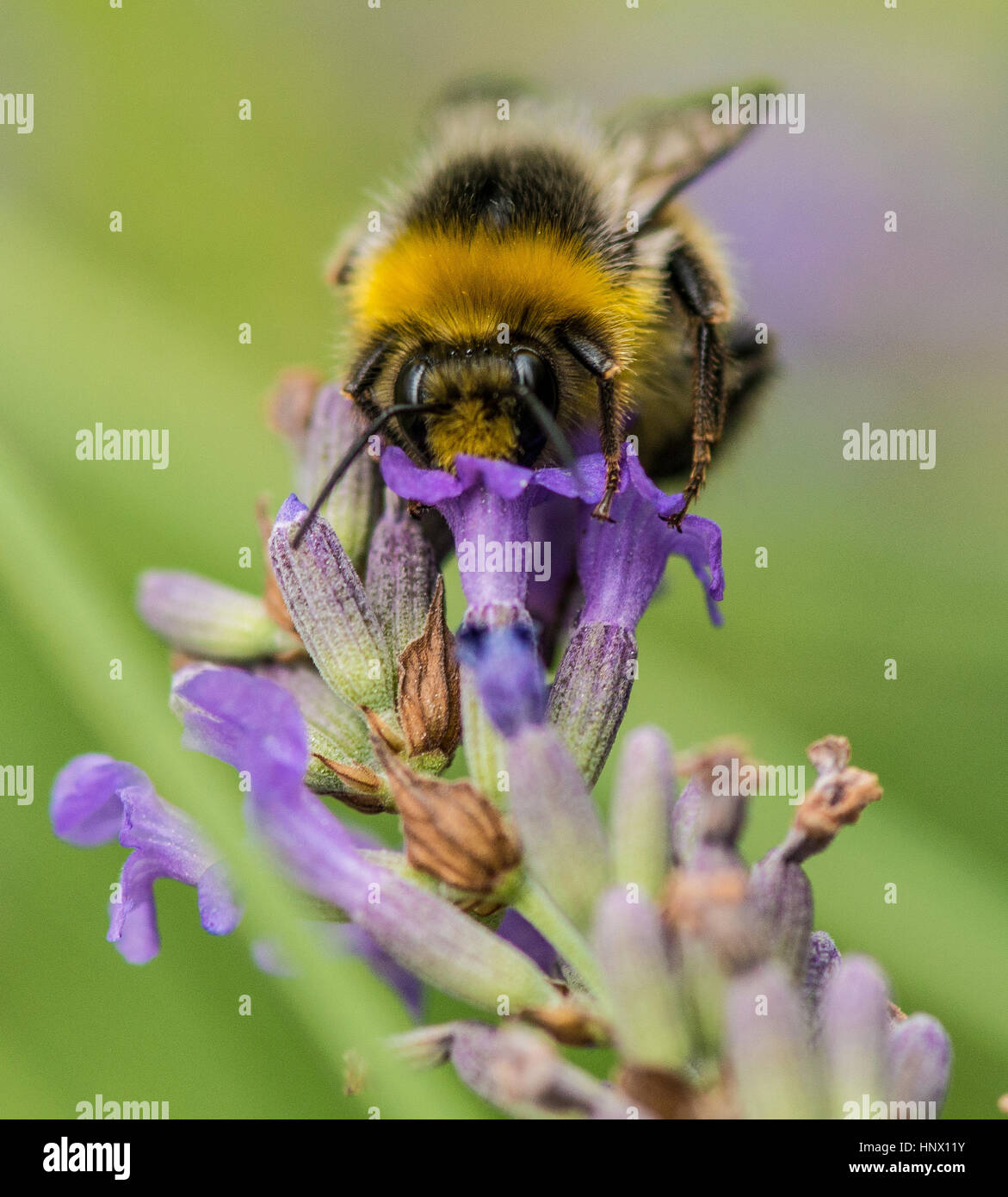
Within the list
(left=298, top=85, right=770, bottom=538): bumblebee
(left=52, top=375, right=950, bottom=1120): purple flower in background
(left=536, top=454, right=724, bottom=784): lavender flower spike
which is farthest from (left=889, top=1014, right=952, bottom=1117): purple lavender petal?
(left=298, top=85, right=770, bottom=538): bumblebee

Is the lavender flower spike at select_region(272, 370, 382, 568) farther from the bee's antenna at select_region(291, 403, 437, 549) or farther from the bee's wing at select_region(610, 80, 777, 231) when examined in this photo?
the bee's wing at select_region(610, 80, 777, 231)

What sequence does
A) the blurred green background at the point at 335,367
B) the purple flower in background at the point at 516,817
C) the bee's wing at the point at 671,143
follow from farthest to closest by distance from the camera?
the blurred green background at the point at 335,367
the bee's wing at the point at 671,143
the purple flower in background at the point at 516,817

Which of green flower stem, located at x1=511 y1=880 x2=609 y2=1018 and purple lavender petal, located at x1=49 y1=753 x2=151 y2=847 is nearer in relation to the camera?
green flower stem, located at x1=511 y1=880 x2=609 y2=1018

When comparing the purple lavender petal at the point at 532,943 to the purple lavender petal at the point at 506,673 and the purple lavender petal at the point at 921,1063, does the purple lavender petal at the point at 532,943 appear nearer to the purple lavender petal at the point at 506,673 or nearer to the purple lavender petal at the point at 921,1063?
the purple lavender petal at the point at 506,673

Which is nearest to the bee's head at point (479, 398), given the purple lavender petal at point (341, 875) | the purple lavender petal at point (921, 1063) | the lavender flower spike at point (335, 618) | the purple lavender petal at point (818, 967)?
the lavender flower spike at point (335, 618)

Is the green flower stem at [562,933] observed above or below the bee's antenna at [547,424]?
below
